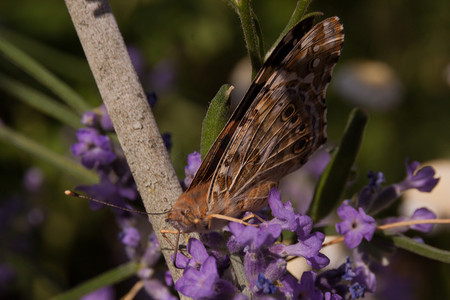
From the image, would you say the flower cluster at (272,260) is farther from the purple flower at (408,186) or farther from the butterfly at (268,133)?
the purple flower at (408,186)

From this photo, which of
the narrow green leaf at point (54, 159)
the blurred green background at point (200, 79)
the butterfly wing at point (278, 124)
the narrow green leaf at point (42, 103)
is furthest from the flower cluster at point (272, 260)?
the blurred green background at point (200, 79)

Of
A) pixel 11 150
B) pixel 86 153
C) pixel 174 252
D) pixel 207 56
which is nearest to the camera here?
pixel 174 252

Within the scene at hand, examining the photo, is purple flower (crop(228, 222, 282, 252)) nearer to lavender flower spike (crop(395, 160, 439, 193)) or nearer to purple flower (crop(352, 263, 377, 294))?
purple flower (crop(352, 263, 377, 294))

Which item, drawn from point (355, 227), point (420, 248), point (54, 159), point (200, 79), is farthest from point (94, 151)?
Result: point (200, 79)

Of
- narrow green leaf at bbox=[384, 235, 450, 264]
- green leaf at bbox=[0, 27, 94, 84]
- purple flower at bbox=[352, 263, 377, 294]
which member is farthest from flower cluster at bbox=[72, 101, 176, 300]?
green leaf at bbox=[0, 27, 94, 84]

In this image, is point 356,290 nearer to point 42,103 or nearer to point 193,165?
point 193,165

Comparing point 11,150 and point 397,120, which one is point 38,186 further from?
point 397,120

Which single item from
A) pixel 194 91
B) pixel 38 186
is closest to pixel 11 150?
pixel 38 186
